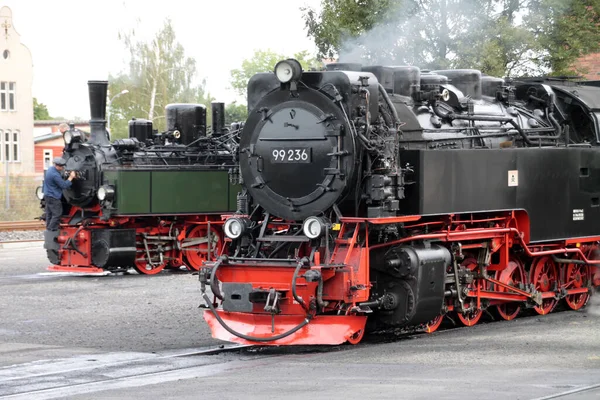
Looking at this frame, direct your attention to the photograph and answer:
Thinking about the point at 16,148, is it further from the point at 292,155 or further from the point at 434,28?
the point at 292,155

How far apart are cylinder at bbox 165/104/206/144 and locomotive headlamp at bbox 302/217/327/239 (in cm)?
957

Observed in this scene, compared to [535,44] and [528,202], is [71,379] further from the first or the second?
[535,44]

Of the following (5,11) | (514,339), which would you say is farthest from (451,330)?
(5,11)

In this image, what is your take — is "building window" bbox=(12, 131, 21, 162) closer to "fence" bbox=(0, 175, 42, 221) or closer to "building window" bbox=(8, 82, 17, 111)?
"building window" bbox=(8, 82, 17, 111)

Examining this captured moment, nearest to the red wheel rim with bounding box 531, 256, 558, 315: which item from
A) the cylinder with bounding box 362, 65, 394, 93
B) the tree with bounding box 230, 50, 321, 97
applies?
the cylinder with bounding box 362, 65, 394, 93

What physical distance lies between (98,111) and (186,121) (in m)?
2.01

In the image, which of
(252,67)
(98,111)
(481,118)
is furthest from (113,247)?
(252,67)

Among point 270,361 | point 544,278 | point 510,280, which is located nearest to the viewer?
point 270,361

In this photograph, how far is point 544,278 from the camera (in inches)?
516

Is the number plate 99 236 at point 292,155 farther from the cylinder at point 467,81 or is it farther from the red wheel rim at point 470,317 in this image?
the cylinder at point 467,81

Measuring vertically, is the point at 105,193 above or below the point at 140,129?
below

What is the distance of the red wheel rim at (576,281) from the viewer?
13531 mm

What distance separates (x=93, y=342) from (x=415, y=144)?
154 inches

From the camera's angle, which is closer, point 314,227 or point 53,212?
point 314,227
